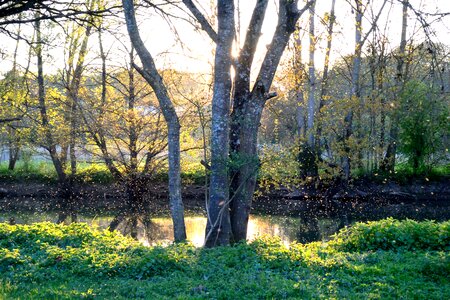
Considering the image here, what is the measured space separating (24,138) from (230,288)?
795 inches

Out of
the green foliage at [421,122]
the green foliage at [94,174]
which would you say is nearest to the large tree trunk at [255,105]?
the green foliage at [421,122]

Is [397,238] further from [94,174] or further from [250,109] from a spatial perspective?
[94,174]

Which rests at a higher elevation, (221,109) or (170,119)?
(221,109)

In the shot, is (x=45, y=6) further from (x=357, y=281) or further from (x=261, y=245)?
(x=357, y=281)

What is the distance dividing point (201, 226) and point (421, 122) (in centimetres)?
1232

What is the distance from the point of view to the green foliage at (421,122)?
23.1 meters

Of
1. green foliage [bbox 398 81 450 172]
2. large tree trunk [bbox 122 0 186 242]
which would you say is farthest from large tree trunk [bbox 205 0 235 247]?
green foliage [bbox 398 81 450 172]

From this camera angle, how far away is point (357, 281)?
20.8ft

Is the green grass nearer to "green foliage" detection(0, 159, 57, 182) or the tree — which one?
the tree

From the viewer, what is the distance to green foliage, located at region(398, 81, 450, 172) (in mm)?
23141

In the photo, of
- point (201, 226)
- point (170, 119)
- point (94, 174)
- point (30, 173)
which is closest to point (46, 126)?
point (94, 174)

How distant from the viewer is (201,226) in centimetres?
1758

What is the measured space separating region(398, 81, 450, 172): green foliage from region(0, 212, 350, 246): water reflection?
7.58 metres

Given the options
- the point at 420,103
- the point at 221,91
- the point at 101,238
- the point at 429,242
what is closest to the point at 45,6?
Answer: the point at 221,91
